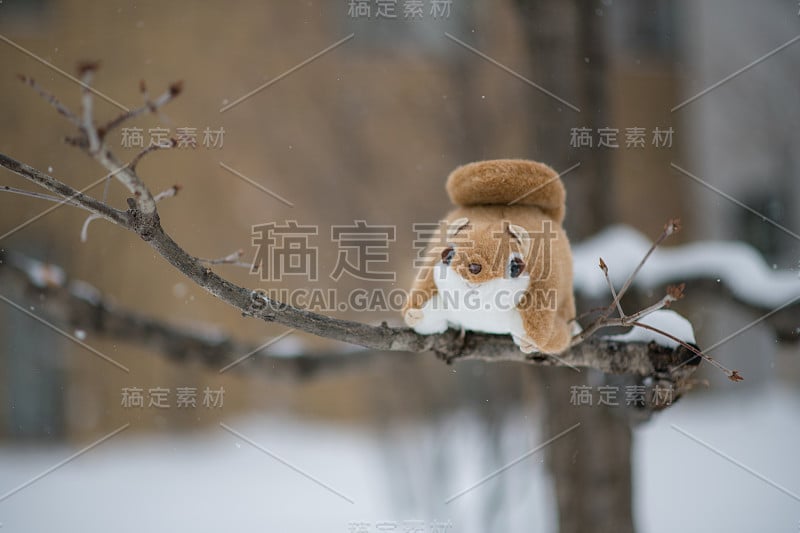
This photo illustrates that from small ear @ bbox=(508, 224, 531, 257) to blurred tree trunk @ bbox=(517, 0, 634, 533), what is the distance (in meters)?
0.99

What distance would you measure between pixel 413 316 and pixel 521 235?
0.71 feet

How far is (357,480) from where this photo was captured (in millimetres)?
3307

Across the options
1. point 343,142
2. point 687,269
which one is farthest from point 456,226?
point 343,142

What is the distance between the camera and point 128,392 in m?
2.62

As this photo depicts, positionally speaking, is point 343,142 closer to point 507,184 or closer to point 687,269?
point 687,269

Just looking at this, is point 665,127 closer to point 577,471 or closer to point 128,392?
point 577,471

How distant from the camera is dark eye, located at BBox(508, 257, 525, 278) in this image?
0.93 metres

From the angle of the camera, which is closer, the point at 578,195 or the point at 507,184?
the point at 507,184

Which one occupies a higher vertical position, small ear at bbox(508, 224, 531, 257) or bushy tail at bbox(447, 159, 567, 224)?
bushy tail at bbox(447, 159, 567, 224)

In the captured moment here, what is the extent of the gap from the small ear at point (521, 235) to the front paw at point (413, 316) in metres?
0.19

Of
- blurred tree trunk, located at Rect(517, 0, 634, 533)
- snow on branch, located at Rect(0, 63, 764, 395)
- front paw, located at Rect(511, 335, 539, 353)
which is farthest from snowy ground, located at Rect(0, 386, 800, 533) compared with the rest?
front paw, located at Rect(511, 335, 539, 353)

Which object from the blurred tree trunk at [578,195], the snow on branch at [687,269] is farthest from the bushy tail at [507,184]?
the blurred tree trunk at [578,195]

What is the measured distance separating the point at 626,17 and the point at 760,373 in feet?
9.55

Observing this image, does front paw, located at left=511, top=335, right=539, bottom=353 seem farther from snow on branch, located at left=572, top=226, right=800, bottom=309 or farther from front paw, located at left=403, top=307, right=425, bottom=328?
snow on branch, located at left=572, top=226, right=800, bottom=309
